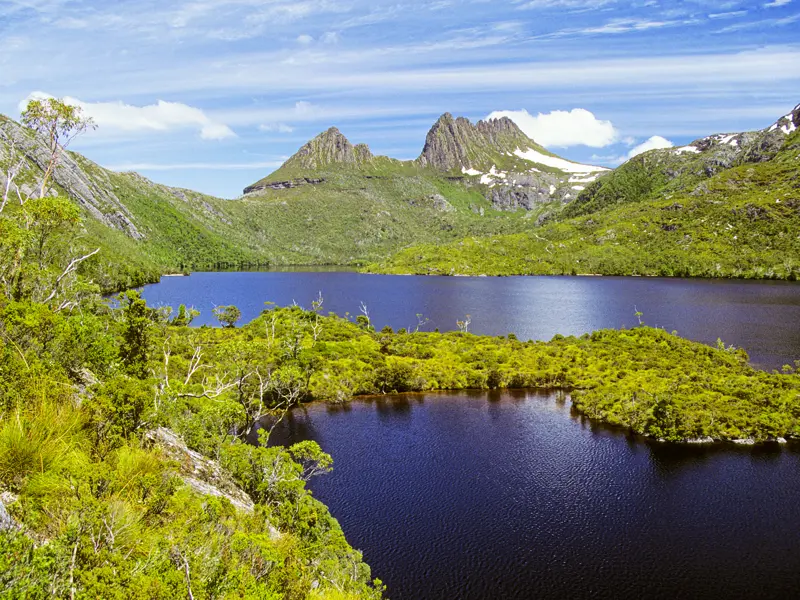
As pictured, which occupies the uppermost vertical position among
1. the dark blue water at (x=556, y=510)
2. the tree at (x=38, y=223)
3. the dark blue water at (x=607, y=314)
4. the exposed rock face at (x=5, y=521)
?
the tree at (x=38, y=223)

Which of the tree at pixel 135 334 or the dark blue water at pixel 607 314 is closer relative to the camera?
the tree at pixel 135 334

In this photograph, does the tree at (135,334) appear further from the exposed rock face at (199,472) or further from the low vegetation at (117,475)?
the exposed rock face at (199,472)

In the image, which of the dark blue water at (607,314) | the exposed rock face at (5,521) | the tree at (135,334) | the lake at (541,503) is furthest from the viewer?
the dark blue water at (607,314)

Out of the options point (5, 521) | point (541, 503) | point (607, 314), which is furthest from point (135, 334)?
point (607, 314)

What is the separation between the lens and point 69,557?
10961mm

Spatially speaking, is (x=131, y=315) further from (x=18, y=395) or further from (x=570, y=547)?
(x=570, y=547)

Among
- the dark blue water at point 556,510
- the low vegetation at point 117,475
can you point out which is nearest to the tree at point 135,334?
the low vegetation at point 117,475

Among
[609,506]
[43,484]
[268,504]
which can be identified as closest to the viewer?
[43,484]

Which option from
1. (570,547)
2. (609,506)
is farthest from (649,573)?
(609,506)

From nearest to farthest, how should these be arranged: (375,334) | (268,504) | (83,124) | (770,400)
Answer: (83,124) < (268,504) < (770,400) < (375,334)

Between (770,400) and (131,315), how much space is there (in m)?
78.3

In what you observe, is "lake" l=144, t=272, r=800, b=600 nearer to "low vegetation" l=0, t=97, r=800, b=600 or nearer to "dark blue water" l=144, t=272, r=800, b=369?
A: "low vegetation" l=0, t=97, r=800, b=600

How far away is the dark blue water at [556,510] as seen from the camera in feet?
119

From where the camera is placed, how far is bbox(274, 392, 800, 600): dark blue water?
36.3 m
